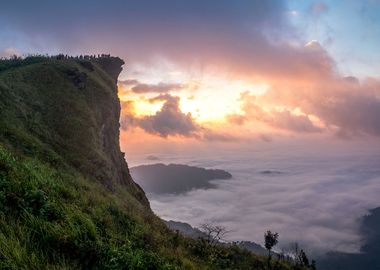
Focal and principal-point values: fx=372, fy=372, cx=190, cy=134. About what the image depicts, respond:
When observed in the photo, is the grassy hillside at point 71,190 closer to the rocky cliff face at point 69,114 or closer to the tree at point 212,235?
the rocky cliff face at point 69,114

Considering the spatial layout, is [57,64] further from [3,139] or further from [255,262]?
[255,262]

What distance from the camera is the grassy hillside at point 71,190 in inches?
344

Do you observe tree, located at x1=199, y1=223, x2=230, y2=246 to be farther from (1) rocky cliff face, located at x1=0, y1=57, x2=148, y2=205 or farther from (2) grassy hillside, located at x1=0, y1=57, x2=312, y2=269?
(1) rocky cliff face, located at x1=0, y1=57, x2=148, y2=205

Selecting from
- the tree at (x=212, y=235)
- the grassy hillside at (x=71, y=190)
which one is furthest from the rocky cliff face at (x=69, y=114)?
the tree at (x=212, y=235)

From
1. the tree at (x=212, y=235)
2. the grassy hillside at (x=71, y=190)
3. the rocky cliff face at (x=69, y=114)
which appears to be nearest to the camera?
the grassy hillside at (x=71, y=190)

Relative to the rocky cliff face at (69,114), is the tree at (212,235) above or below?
below

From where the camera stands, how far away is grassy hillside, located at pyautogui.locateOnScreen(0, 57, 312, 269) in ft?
28.7

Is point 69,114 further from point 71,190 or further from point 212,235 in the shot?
point 71,190

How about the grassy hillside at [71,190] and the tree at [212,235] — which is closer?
the grassy hillside at [71,190]

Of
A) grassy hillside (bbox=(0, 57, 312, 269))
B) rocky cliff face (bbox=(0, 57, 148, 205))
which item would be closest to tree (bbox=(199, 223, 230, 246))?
grassy hillside (bbox=(0, 57, 312, 269))

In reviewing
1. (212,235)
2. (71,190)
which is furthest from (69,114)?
(71,190)

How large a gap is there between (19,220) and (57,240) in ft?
3.64

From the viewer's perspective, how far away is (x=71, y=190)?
602 inches

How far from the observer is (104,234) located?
11.7 m
